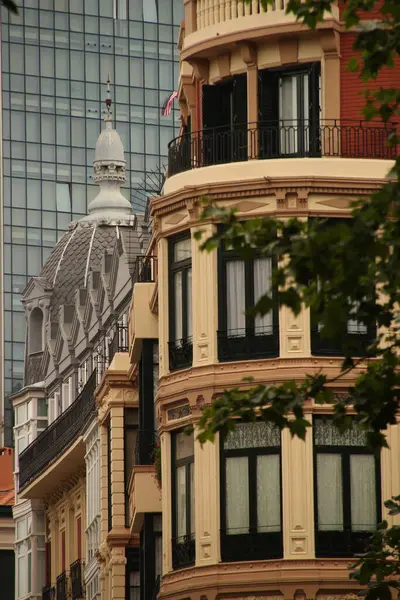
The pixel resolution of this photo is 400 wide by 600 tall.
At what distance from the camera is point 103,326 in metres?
86.6

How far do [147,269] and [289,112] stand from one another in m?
9.01

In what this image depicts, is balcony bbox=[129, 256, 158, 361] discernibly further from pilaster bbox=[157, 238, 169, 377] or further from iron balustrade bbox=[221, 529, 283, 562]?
iron balustrade bbox=[221, 529, 283, 562]

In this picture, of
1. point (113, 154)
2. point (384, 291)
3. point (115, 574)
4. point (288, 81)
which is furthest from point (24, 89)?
point (384, 291)

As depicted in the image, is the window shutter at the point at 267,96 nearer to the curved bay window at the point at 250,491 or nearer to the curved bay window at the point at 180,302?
the curved bay window at the point at 180,302

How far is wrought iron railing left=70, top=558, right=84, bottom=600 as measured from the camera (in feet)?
262

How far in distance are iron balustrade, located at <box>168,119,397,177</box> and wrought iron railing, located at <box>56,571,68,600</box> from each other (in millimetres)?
31525

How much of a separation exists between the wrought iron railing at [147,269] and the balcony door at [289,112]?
616 centimetres

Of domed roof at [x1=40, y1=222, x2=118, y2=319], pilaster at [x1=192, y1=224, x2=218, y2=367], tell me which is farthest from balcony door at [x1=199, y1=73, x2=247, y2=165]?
domed roof at [x1=40, y1=222, x2=118, y2=319]

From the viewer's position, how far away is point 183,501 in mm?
52844

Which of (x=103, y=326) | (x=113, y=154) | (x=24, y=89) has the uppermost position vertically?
(x=24, y=89)

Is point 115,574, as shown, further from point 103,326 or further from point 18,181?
point 18,181

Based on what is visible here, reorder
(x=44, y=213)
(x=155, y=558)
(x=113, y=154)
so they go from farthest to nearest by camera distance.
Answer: (x=44, y=213), (x=113, y=154), (x=155, y=558)

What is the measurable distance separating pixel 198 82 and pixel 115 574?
56.1 feet

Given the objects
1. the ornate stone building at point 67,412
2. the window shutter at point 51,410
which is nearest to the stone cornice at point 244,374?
the ornate stone building at point 67,412
